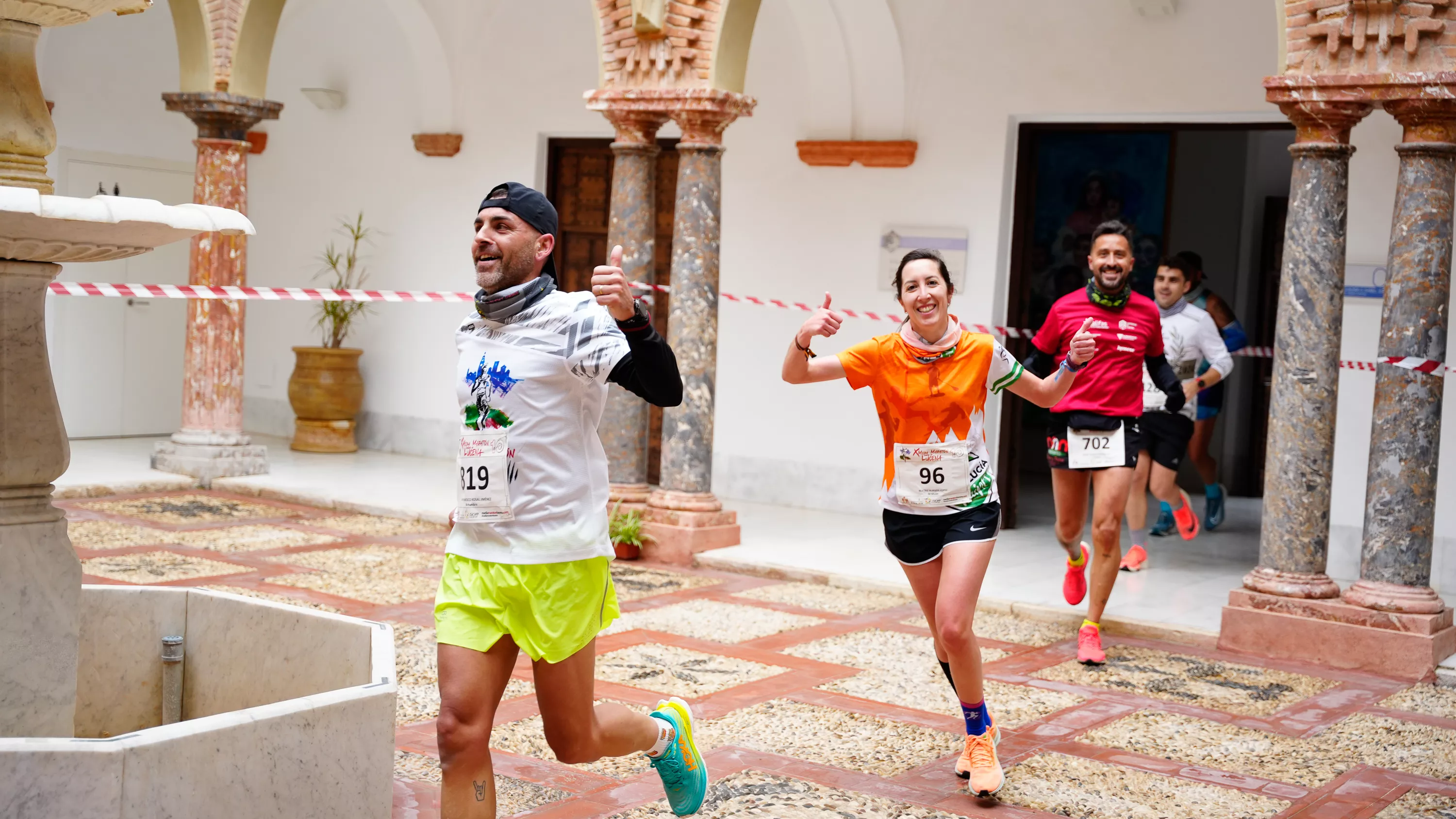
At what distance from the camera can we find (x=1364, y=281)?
348 inches

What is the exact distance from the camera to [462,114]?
494 inches

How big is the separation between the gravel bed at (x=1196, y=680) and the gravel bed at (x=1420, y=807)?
103cm

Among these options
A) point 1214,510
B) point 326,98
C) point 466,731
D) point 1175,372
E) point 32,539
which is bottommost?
point 1214,510

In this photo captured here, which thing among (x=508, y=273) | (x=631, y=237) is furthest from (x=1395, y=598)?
(x=508, y=273)

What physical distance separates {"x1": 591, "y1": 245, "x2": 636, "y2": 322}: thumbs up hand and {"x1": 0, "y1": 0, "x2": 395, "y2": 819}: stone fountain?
97 centimetres

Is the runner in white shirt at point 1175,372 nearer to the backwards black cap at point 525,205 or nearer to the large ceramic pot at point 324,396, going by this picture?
the backwards black cap at point 525,205

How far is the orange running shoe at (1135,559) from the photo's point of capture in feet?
28.5

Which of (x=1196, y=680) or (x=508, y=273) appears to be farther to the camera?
(x=1196, y=680)

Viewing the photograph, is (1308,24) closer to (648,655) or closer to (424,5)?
(648,655)

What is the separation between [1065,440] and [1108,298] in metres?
0.62

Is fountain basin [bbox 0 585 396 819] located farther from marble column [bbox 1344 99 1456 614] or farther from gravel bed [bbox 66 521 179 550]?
marble column [bbox 1344 99 1456 614]

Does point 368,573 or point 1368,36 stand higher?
point 1368,36

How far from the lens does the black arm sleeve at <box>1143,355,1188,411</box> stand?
6.63 meters

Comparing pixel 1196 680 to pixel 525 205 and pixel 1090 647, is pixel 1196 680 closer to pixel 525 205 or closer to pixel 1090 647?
pixel 1090 647
